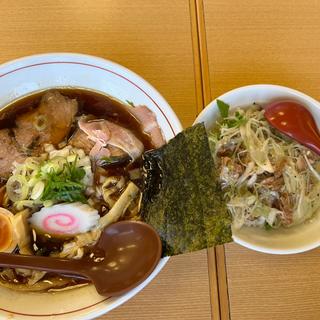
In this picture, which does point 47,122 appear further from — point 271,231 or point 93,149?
point 271,231

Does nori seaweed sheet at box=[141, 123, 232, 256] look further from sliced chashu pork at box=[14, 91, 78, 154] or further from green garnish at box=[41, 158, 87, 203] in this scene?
sliced chashu pork at box=[14, 91, 78, 154]

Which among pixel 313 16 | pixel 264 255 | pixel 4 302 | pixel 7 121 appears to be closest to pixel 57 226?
pixel 4 302

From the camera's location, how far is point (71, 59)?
3.79 ft

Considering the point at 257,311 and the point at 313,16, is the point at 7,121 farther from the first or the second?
the point at 313,16

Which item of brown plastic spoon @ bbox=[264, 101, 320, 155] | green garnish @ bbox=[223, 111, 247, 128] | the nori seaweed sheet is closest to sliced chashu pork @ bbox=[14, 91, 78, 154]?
the nori seaweed sheet

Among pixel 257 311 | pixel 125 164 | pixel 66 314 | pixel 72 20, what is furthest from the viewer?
pixel 72 20

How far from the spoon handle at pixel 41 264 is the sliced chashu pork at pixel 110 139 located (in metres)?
0.30

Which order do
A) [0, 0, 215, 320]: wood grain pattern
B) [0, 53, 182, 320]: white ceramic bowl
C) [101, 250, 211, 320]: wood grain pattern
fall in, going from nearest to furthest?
[0, 53, 182, 320]: white ceramic bowl → [101, 250, 211, 320]: wood grain pattern → [0, 0, 215, 320]: wood grain pattern

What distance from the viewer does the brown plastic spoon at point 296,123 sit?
3.61ft

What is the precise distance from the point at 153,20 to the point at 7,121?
0.52 m

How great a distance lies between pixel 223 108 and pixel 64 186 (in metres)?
0.43

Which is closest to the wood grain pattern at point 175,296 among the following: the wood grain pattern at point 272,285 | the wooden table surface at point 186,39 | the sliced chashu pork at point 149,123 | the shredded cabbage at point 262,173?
the wood grain pattern at point 272,285

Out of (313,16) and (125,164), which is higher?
(313,16)

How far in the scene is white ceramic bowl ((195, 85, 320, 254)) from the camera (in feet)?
3.40
